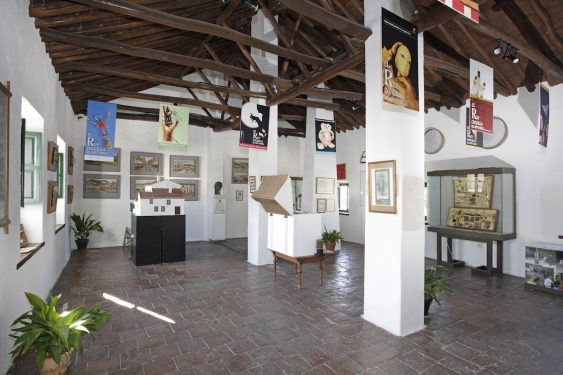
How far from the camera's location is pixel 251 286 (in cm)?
570

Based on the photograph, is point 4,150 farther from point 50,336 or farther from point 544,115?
point 544,115

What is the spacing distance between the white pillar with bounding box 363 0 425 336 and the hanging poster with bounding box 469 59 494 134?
1.29 m

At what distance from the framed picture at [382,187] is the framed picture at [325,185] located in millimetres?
4886

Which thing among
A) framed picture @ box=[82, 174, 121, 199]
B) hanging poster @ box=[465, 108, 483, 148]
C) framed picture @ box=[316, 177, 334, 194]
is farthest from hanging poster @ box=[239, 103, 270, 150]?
framed picture @ box=[82, 174, 121, 199]

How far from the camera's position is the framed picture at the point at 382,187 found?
388 centimetres

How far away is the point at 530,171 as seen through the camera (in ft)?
21.0

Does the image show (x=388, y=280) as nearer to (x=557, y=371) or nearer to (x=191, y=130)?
(x=557, y=371)

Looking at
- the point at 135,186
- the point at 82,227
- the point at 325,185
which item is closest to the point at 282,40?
the point at 325,185

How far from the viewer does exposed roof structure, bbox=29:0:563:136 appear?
4211mm

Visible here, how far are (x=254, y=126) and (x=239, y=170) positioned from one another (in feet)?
15.9

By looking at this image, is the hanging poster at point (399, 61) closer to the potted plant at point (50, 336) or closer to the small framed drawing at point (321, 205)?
the potted plant at point (50, 336)

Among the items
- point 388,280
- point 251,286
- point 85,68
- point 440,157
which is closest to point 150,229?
point 251,286

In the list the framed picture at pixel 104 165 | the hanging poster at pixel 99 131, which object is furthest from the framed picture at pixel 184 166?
the hanging poster at pixel 99 131

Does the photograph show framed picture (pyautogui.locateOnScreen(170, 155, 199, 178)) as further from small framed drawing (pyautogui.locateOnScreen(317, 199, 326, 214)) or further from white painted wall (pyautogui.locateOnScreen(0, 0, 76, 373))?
white painted wall (pyautogui.locateOnScreen(0, 0, 76, 373))
